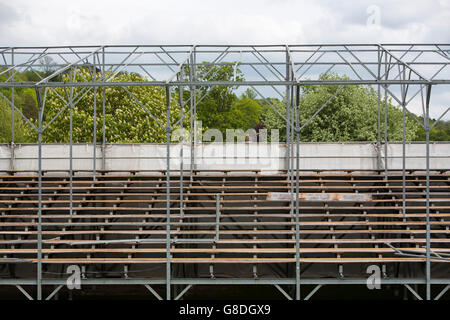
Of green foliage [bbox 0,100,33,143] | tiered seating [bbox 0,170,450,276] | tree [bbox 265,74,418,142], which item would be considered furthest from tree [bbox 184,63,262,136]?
tiered seating [bbox 0,170,450,276]

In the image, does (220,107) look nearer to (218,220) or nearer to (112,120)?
(112,120)

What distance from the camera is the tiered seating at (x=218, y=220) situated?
10.2 m

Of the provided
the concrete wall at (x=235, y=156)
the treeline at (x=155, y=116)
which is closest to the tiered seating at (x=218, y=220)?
the concrete wall at (x=235, y=156)

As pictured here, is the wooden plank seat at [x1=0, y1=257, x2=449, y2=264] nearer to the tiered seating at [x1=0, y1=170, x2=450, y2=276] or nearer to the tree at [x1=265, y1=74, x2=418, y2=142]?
the tiered seating at [x1=0, y1=170, x2=450, y2=276]

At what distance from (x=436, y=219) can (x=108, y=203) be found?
8713 mm

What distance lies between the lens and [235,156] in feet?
50.2

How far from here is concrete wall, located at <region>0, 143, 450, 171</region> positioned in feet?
49.0

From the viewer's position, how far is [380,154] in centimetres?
1487

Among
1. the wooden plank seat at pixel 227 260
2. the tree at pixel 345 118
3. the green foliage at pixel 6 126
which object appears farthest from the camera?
the green foliage at pixel 6 126

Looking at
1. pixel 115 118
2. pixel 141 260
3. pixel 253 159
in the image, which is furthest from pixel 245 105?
pixel 141 260

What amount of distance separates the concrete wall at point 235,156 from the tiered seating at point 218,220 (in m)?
0.79

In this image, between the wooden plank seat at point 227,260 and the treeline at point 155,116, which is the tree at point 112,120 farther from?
the wooden plank seat at point 227,260

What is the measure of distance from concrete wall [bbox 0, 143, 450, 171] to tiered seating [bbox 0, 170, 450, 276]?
0.79m

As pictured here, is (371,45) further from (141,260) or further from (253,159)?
(141,260)
